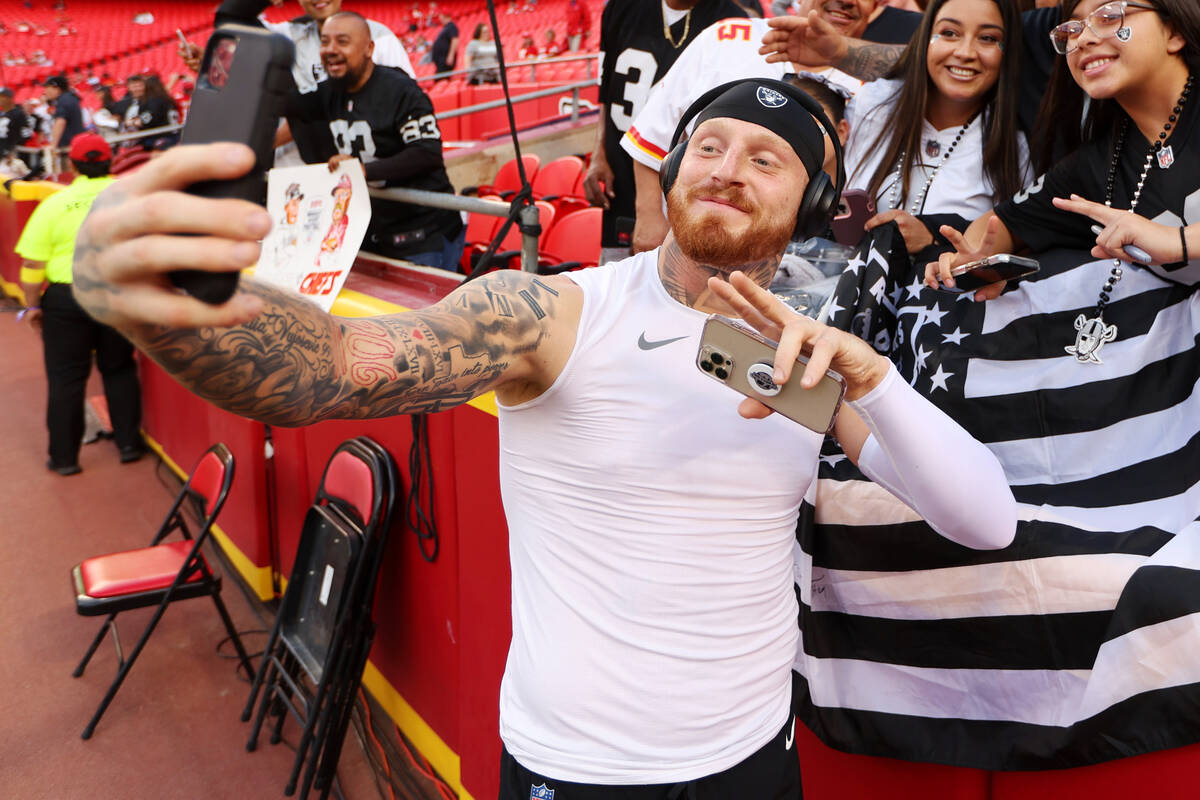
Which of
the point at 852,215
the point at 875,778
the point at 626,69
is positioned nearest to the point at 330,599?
the point at 875,778

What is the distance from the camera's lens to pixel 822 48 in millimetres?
2129

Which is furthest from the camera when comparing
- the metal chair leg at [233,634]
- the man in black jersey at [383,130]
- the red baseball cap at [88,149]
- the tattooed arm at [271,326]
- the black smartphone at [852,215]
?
the red baseball cap at [88,149]

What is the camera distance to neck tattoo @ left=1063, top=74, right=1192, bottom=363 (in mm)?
1484

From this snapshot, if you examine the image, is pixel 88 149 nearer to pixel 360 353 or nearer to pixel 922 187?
pixel 922 187

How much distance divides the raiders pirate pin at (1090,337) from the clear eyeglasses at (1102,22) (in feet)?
1.57

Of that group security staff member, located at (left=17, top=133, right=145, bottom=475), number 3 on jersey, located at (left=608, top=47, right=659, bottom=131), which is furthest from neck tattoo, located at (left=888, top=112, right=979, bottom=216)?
security staff member, located at (left=17, top=133, right=145, bottom=475)

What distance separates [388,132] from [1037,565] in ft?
9.97

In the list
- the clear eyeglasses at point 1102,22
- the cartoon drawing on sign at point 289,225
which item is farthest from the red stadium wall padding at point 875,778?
the cartoon drawing on sign at point 289,225

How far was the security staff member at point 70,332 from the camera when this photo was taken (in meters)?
4.84

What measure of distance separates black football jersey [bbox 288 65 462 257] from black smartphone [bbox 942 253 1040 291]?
245cm

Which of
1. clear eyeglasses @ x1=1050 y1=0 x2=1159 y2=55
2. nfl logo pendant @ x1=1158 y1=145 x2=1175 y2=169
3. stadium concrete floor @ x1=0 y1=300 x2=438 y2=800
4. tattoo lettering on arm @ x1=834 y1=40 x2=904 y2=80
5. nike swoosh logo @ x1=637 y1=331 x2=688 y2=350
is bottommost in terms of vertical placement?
stadium concrete floor @ x1=0 y1=300 x2=438 y2=800

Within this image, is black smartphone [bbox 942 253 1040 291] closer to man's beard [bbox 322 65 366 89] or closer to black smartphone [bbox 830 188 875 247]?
black smartphone [bbox 830 188 875 247]

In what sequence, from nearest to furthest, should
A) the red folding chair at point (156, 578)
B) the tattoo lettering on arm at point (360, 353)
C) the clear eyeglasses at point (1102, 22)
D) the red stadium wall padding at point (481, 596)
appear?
1. the tattoo lettering on arm at point (360, 353)
2. the clear eyeglasses at point (1102, 22)
3. the red stadium wall padding at point (481, 596)
4. the red folding chair at point (156, 578)

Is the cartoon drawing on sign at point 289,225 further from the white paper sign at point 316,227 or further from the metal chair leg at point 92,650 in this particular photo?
the metal chair leg at point 92,650
